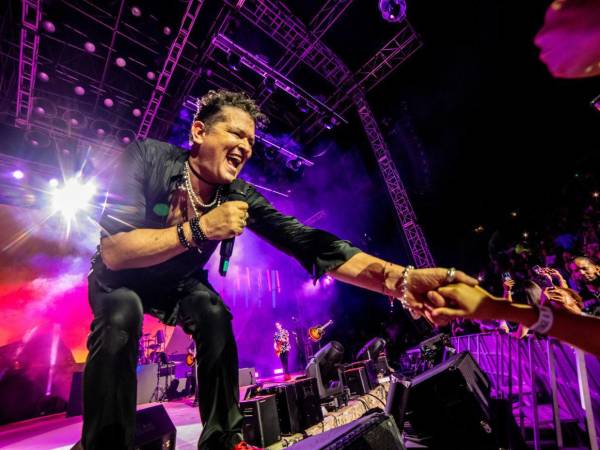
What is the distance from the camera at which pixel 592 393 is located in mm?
3549

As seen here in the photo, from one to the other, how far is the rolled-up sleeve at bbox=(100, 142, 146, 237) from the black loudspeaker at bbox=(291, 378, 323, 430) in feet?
9.01

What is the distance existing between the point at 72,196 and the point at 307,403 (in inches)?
406

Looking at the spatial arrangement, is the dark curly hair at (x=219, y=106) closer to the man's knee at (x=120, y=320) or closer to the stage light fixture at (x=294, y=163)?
the man's knee at (x=120, y=320)

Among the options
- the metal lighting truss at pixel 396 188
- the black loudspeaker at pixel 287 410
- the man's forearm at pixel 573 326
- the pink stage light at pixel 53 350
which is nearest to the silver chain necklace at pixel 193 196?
the man's forearm at pixel 573 326

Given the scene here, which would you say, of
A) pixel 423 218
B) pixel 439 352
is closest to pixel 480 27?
pixel 423 218

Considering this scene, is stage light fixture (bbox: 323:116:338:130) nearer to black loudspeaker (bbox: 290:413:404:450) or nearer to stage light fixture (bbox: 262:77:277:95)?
stage light fixture (bbox: 262:77:277:95)

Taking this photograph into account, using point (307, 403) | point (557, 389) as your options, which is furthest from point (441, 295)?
point (557, 389)

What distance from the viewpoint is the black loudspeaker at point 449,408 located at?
299 cm

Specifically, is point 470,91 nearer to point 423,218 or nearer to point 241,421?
point 423,218

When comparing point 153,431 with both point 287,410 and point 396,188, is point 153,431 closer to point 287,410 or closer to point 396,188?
point 287,410

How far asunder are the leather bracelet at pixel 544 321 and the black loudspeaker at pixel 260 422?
8.06ft

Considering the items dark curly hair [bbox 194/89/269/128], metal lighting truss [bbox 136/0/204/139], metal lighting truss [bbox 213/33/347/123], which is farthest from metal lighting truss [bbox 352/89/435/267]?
dark curly hair [bbox 194/89/269/128]

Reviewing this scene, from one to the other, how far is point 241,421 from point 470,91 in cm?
1242

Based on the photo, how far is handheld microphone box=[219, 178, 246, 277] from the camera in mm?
1927
